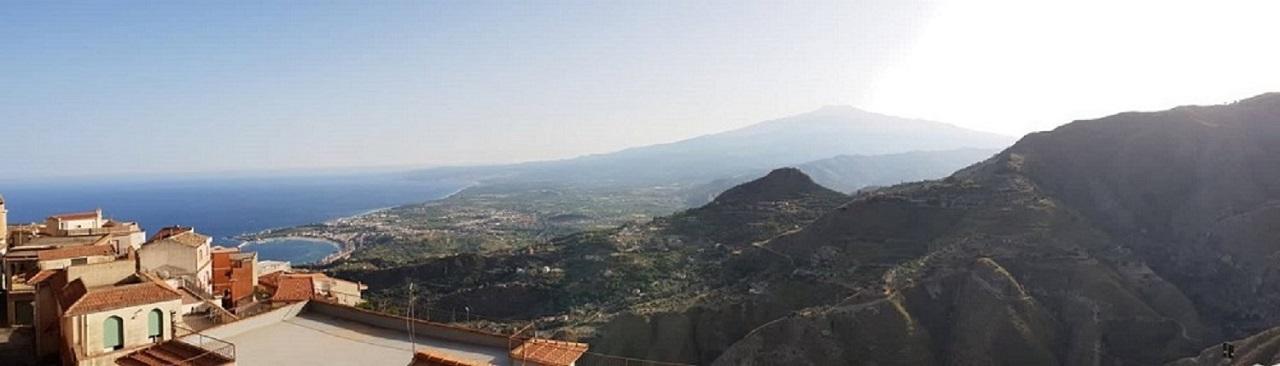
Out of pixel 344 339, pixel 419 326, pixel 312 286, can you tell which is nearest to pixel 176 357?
pixel 344 339

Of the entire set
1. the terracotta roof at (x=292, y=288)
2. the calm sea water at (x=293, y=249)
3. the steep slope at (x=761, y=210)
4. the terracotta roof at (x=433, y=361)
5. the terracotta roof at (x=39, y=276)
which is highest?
the terracotta roof at (x=433, y=361)

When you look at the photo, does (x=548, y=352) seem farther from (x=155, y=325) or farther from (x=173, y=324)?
(x=173, y=324)

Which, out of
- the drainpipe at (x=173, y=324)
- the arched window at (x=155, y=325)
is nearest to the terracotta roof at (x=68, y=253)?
the drainpipe at (x=173, y=324)

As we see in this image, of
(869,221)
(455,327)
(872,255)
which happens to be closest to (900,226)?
(869,221)

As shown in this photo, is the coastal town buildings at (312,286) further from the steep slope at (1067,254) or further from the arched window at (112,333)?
the steep slope at (1067,254)

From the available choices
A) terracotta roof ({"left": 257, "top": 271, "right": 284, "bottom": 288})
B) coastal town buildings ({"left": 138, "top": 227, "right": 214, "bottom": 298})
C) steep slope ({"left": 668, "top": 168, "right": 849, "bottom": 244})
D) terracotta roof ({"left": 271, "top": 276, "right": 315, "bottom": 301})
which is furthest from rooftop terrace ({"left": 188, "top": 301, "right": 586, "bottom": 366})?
steep slope ({"left": 668, "top": 168, "right": 849, "bottom": 244})

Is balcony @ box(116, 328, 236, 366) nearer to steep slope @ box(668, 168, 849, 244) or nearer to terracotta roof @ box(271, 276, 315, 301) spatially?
terracotta roof @ box(271, 276, 315, 301)
